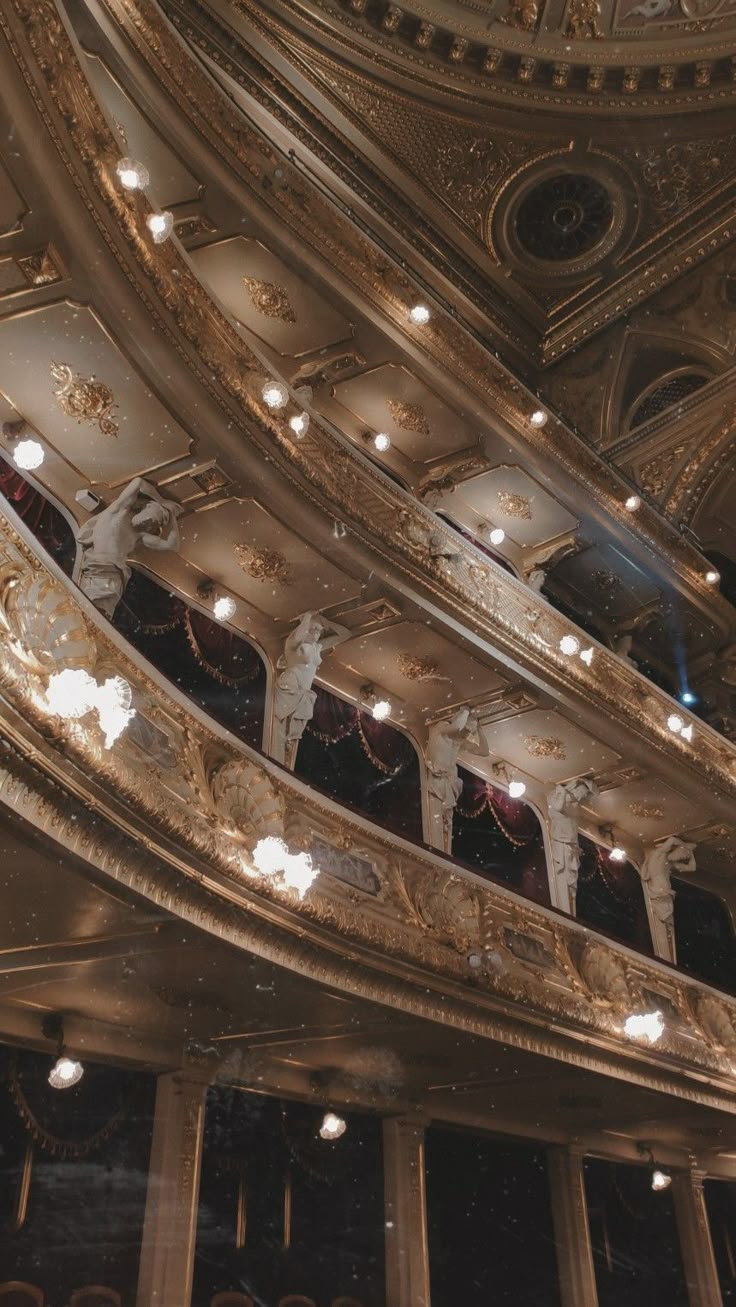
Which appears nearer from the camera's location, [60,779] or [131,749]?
[60,779]

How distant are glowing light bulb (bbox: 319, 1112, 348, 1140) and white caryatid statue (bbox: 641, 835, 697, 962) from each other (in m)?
5.61

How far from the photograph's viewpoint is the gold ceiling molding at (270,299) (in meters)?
8.60

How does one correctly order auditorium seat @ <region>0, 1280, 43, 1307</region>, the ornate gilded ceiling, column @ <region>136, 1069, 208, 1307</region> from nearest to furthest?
auditorium seat @ <region>0, 1280, 43, 1307</region> → column @ <region>136, 1069, 208, 1307</region> → the ornate gilded ceiling

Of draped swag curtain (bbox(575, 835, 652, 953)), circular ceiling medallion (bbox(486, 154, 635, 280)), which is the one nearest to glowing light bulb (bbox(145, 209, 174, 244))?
circular ceiling medallion (bbox(486, 154, 635, 280))

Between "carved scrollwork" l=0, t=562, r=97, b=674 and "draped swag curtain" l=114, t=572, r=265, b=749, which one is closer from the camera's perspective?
"carved scrollwork" l=0, t=562, r=97, b=674

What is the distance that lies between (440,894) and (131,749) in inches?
118

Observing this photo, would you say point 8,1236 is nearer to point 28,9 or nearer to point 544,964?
point 544,964

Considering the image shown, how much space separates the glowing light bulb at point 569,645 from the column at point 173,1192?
17.0 ft

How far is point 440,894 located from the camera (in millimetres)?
6910

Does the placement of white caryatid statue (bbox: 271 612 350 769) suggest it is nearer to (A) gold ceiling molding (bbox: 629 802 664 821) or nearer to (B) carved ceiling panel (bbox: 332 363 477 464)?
(B) carved ceiling panel (bbox: 332 363 477 464)

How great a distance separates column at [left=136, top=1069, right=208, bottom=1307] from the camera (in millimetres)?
5723

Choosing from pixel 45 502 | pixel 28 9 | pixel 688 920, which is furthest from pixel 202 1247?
pixel 688 920

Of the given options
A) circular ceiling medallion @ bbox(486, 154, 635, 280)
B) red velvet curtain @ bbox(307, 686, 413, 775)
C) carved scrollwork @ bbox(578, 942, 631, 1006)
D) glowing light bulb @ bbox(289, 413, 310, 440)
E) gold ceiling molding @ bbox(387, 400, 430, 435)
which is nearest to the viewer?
glowing light bulb @ bbox(289, 413, 310, 440)

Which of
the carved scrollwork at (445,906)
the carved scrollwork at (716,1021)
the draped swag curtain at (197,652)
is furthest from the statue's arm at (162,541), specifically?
the carved scrollwork at (716,1021)
